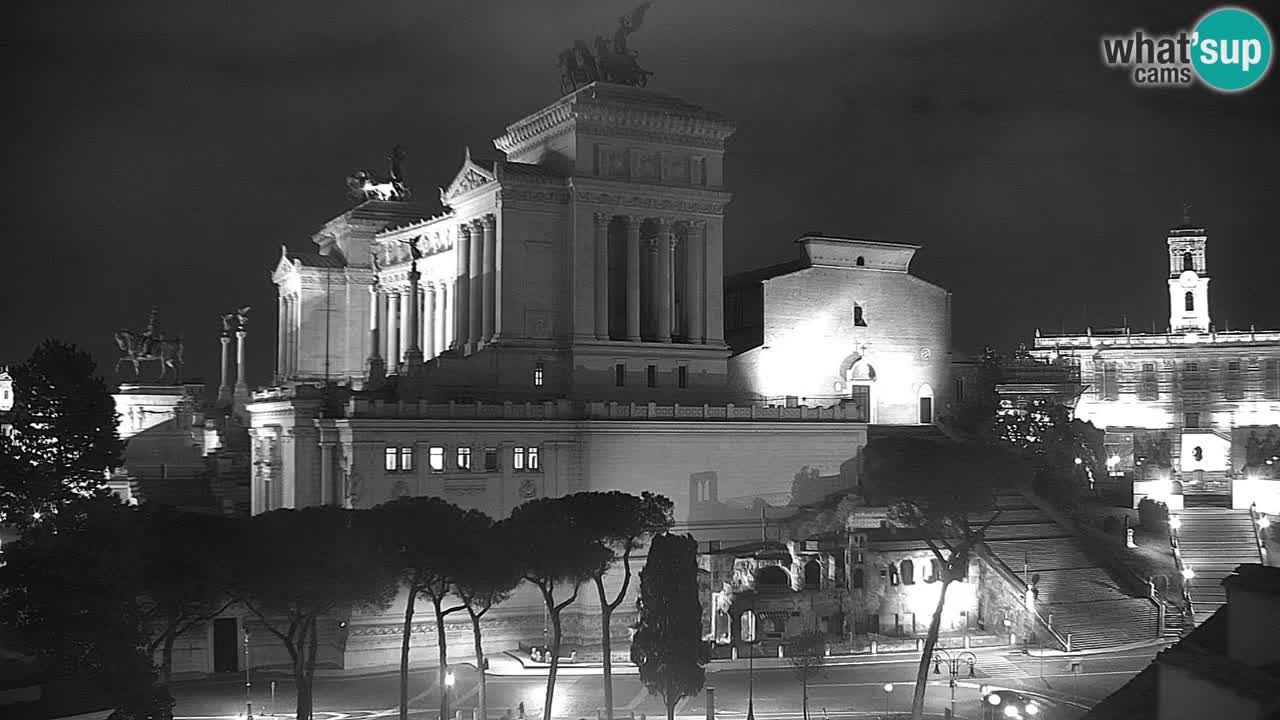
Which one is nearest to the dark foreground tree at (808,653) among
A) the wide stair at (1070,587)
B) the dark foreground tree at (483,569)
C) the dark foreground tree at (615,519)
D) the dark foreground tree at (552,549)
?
A: the dark foreground tree at (615,519)

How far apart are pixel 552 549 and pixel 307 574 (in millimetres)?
10327

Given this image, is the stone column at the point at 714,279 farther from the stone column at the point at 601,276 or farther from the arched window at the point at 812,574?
the arched window at the point at 812,574

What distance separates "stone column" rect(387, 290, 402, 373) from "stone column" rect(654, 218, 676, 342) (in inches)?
952

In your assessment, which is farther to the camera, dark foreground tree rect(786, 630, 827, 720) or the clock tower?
the clock tower

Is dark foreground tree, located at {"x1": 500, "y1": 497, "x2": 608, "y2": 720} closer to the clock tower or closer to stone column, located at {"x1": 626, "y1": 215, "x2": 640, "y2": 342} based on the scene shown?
stone column, located at {"x1": 626, "y1": 215, "x2": 640, "y2": 342}

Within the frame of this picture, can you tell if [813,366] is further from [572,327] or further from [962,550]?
[962,550]

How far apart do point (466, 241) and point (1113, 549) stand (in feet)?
138

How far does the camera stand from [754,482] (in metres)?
77.2

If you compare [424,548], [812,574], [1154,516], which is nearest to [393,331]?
[812,574]

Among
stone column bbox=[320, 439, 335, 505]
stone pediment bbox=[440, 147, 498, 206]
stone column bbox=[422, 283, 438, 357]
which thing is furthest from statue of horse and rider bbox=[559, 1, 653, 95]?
stone column bbox=[320, 439, 335, 505]

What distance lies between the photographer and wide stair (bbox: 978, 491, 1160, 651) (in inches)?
2680

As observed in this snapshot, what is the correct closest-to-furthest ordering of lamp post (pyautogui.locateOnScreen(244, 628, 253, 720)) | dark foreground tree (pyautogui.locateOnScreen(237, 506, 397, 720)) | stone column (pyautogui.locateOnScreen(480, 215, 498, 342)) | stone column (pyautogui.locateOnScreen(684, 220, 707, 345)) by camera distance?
1. dark foreground tree (pyautogui.locateOnScreen(237, 506, 397, 720))
2. lamp post (pyautogui.locateOnScreen(244, 628, 253, 720))
3. stone column (pyautogui.locateOnScreen(480, 215, 498, 342))
4. stone column (pyautogui.locateOnScreen(684, 220, 707, 345))

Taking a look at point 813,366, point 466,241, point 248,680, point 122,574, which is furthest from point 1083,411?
point 122,574

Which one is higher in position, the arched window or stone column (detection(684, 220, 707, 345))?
stone column (detection(684, 220, 707, 345))
